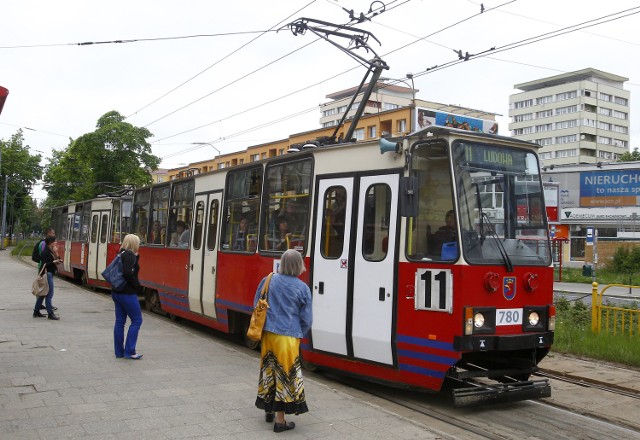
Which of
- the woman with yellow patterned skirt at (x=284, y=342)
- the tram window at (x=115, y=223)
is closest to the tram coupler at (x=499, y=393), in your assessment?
the woman with yellow patterned skirt at (x=284, y=342)

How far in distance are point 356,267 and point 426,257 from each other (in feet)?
3.36

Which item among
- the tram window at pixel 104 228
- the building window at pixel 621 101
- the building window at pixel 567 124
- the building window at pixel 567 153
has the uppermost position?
the building window at pixel 621 101

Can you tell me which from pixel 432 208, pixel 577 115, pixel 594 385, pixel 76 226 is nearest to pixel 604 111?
pixel 577 115

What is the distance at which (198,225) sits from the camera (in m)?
12.2

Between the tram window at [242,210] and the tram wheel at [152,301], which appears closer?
the tram window at [242,210]

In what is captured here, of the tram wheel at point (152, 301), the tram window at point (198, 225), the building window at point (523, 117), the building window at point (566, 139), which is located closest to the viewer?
the tram window at point (198, 225)

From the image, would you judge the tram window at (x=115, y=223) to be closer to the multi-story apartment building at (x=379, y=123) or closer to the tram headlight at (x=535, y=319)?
the multi-story apartment building at (x=379, y=123)

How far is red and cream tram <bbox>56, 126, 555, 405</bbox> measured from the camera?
680 centimetres

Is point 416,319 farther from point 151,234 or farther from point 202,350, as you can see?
point 151,234

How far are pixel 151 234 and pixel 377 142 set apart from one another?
8.62m

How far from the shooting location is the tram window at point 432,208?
6.92 metres

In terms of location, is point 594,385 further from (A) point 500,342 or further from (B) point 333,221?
(B) point 333,221

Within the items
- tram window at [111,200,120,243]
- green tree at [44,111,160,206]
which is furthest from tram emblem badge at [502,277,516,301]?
green tree at [44,111,160,206]

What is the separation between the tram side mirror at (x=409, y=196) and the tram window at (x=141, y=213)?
967 cm
